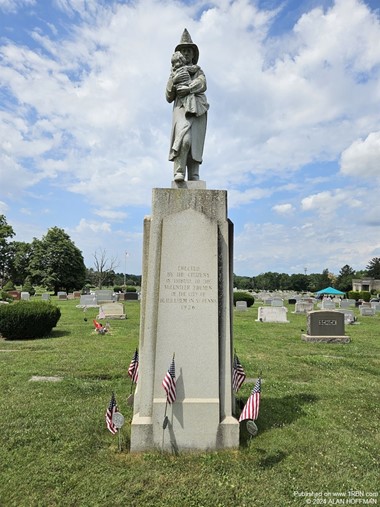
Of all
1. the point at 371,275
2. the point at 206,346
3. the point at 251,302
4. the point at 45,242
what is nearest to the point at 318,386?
the point at 206,346

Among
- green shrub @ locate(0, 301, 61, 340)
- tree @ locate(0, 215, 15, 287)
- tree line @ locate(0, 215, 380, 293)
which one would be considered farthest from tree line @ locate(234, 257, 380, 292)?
green shrub @ locate(0, 301, 61, 340)

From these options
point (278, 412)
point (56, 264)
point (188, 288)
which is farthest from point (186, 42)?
point (56, 264)

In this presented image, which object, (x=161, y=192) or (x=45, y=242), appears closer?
(x=161, y=192)

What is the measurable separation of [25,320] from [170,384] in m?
10.3

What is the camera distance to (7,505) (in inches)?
129

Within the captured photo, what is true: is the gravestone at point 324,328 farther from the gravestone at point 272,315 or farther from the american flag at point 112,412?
the american flag at point 112,412

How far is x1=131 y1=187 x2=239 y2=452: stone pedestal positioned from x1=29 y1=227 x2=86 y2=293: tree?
173ft

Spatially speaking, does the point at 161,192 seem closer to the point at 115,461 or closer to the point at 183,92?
the point at 183,92

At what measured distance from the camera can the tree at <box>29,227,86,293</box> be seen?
5372 cm

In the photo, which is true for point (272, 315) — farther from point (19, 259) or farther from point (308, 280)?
point (308, 280)

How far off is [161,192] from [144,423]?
2.89 metres

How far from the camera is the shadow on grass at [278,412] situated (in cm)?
500

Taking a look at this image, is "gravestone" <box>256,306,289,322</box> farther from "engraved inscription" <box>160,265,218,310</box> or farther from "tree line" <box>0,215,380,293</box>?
"tree line" <box>0,215,380,293</box>


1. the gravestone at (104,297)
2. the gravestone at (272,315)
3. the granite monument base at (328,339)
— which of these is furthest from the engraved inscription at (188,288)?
the gravestone at (104,297)
